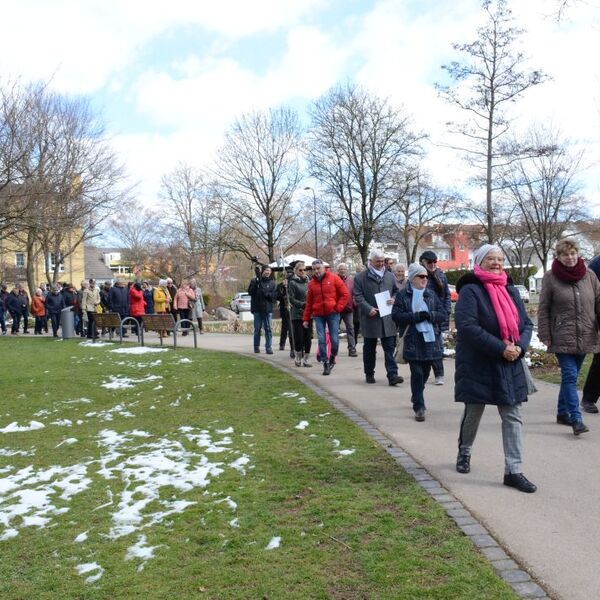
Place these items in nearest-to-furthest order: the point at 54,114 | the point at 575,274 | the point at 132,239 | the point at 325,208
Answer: the point at 575,274
the point at 54,114
the point at 325,208
the point at 132,239

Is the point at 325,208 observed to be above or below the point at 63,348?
above

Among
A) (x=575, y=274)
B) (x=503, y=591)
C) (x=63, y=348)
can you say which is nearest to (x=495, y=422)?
(x=575, y=274)

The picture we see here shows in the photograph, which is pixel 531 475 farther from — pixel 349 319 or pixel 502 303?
pixel 349 319

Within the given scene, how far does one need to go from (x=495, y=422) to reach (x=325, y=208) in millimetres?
37514

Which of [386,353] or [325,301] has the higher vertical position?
[325,301]

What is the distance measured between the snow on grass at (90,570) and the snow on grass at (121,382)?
669cm

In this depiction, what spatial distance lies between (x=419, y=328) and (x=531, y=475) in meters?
2.42

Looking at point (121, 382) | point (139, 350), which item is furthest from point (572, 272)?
point (139, 350)

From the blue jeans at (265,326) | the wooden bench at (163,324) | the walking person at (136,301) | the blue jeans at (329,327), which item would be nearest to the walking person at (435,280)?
the blue jeans at (329,327)

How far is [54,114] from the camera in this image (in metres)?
27.4

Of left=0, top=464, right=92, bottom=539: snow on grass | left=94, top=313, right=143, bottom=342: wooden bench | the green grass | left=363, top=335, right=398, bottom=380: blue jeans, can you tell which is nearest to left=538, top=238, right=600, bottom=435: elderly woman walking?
the green grass

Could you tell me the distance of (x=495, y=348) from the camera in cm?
488

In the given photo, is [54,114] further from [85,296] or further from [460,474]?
[460,474]

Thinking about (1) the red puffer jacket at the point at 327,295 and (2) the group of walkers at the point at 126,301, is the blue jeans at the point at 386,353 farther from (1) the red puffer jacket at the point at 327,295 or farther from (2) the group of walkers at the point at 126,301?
(2) the group of walkers at the point at 126,301
